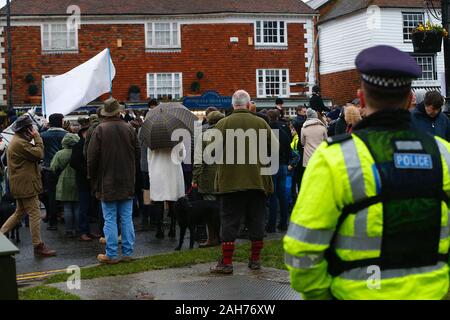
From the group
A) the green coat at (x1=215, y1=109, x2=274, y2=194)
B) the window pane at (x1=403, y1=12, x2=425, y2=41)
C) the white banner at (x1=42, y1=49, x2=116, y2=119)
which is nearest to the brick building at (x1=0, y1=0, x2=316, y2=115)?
the window pane at (x1=403, y1=12, x2=425, y2=41)

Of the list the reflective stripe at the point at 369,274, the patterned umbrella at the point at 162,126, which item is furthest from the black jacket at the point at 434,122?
the reflective stripe at the point at 369,274

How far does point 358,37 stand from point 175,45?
36.3 feet

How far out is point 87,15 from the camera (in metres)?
37.9

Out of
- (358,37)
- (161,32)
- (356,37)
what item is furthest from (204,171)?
(356,37)

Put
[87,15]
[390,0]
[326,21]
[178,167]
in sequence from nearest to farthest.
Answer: [178,167]
[87,15]
[390,0]
[326,21]

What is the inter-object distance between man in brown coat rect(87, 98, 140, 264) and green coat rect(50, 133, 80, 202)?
259 cm

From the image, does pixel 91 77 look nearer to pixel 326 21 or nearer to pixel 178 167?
pixel 178 167

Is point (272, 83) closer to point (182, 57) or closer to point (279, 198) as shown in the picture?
point (182, 57)

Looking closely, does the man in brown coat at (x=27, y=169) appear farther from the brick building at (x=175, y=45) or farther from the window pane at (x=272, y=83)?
the window pane at (x=272, y=83)

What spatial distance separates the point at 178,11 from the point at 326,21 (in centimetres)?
1149

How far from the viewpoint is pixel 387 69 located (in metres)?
3.45

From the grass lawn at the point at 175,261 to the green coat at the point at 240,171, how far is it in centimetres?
116

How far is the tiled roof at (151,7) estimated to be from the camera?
3797cm

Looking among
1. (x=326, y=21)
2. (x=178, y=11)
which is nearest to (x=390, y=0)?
(x=326, y=21)
